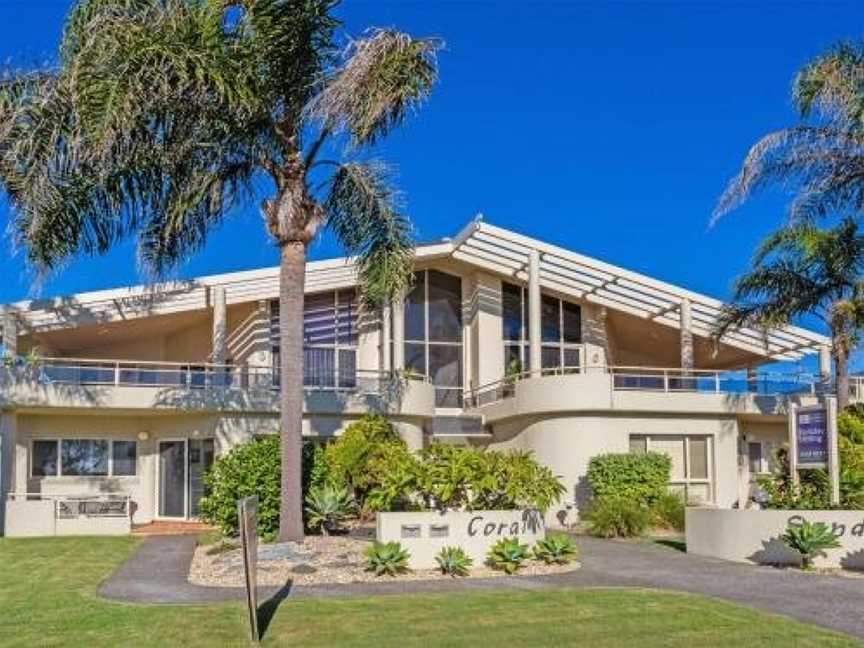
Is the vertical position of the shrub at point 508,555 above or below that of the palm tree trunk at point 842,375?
below

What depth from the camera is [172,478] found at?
24.9 m

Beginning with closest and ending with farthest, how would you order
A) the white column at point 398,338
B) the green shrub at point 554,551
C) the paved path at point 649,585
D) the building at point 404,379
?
the paved path at point 649,585 < the green shrub at point 554,551 < the building at point 404,379 < the white column at point 398,338

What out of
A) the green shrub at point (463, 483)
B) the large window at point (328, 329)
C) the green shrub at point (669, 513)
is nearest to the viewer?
the green shrub at point (463, 483)

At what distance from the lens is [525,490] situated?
49.6 feet

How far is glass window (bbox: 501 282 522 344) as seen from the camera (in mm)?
Answer: 30469

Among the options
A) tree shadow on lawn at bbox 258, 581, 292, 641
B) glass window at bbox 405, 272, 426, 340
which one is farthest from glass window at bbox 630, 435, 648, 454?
tree shadow on lawn at bbox 258, 581, 292, 641

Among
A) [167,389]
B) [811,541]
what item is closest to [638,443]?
[811,541]

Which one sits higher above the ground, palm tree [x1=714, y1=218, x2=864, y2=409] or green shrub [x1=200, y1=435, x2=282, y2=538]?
palm tree [x1=714, y1=218, x2=864, y2=409]

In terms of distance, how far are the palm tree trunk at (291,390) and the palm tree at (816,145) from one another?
7.91 meters

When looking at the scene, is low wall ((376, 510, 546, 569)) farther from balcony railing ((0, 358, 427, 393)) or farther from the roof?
the roof

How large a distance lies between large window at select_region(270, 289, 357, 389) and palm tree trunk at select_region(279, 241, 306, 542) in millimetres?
11050

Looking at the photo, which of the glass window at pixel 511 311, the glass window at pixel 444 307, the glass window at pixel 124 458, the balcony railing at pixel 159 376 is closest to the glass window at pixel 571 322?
the glass window at pixel 511 311

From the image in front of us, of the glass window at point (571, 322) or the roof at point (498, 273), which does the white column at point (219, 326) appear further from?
the glass window at point (571, 322)

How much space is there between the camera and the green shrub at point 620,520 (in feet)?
65.5
